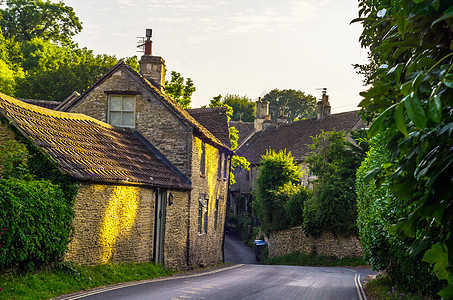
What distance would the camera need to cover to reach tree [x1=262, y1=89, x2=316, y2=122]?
10869 cm

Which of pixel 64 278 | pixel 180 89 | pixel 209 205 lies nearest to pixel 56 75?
pixel 180 89

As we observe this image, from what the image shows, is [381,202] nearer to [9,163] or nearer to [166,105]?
[9,163]

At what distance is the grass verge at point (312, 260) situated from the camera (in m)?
35.5

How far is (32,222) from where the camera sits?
13.9 metres

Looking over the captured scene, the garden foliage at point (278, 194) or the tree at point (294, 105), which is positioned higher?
the tree at point (294, 105)

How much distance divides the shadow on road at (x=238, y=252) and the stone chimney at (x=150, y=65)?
1474 centimetres

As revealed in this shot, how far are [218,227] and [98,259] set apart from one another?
15.6 m

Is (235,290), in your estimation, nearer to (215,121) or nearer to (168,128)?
(168,128)

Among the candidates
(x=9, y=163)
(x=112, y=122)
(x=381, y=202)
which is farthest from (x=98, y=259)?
(x=112, y=122)

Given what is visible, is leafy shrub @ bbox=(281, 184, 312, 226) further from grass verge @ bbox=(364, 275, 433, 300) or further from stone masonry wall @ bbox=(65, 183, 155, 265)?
grass verge @ bbox=(364, 275, 433, 300)

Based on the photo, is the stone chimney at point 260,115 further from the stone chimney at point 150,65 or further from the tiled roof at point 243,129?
the stone chimney at point 150,65

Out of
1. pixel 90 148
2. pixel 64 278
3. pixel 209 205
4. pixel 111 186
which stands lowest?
pixel 64 278

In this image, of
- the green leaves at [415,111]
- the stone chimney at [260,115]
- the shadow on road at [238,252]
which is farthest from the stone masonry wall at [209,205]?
the stone chimney at [260,115]

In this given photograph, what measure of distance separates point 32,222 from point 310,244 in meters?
27.7
